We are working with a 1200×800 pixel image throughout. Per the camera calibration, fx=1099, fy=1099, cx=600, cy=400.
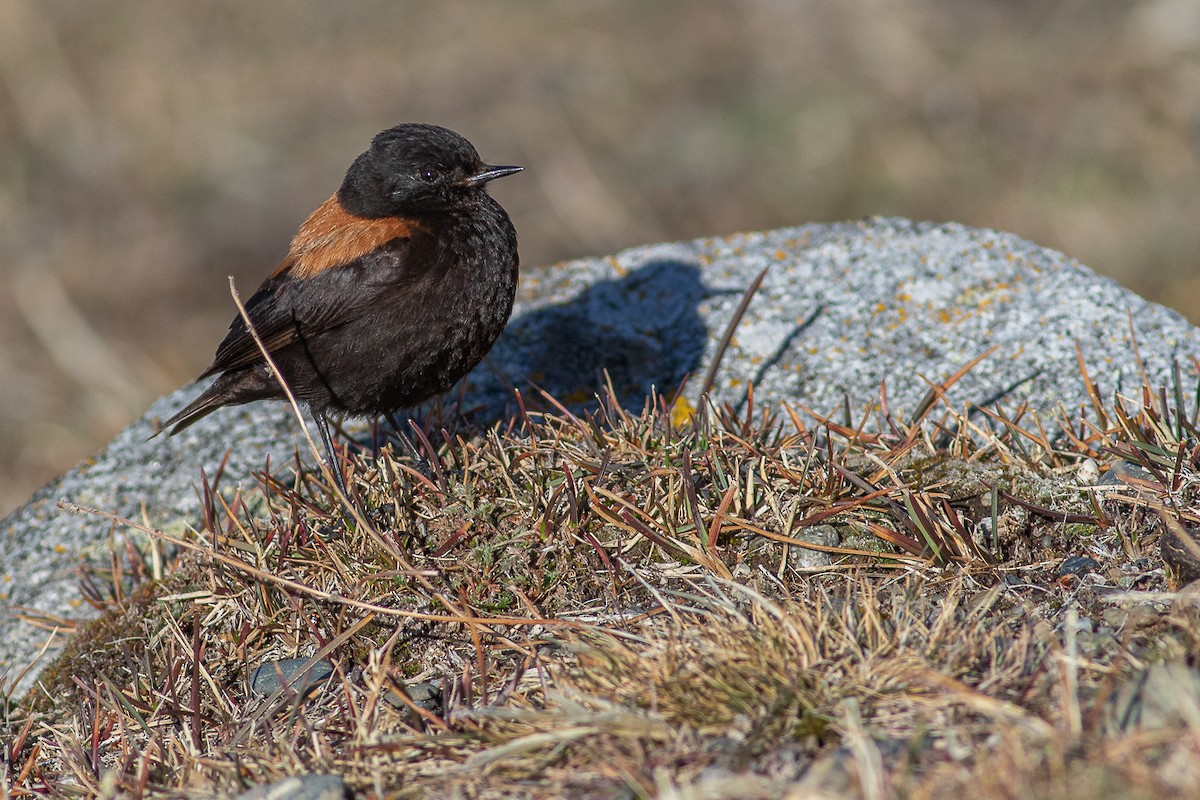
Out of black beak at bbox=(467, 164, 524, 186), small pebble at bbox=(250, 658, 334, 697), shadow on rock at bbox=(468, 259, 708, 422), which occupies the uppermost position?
black beak at bbox=(467, 164, 524, 186)

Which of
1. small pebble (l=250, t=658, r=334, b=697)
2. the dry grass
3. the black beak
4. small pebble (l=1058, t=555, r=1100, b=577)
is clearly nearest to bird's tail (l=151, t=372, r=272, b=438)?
the dry grass

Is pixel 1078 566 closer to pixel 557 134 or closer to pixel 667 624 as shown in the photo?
pixel 667 624

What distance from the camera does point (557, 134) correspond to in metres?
12.9

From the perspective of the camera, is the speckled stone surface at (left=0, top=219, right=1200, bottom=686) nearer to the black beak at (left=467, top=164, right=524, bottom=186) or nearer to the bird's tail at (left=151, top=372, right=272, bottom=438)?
the bird's tail at (left=151, top=372, right=272, bottom=438)

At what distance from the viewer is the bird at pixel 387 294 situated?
15.9ft

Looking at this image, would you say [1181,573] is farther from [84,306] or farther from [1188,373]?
[84,306]

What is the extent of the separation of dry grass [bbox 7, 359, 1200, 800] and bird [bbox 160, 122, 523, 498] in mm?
407

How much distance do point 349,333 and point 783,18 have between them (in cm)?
1069

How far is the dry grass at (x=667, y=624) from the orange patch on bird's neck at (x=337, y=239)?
95cm

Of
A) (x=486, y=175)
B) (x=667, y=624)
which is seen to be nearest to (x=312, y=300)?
(x=486, y=175)

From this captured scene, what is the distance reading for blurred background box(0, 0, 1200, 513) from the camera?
10.7 m

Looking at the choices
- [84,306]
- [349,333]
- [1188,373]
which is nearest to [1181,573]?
[1188,373]

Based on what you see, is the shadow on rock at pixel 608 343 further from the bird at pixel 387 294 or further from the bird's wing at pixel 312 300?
the bird's wing at pixel 312 300

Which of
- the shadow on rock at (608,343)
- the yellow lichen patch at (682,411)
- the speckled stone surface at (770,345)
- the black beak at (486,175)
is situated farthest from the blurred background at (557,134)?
the yellow lichen patch at (682,411)
